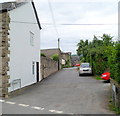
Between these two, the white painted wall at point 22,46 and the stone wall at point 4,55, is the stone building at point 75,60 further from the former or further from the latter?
the stone wall at point 4,55

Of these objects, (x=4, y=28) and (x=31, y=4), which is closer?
(x=4, y=28)

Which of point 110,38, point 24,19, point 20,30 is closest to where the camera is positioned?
point 20,30

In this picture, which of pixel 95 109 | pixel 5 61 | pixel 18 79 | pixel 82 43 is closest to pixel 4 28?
pixel 5 61

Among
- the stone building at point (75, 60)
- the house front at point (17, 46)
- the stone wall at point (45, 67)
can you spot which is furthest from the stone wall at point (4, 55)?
the stone building at point (75, 60)

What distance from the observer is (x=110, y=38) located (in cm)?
2933

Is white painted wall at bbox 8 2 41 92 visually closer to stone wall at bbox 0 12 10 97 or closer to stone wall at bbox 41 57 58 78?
stone wall at bbox 0 12 10 97

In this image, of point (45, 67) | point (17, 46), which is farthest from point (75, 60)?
point (17, 46)

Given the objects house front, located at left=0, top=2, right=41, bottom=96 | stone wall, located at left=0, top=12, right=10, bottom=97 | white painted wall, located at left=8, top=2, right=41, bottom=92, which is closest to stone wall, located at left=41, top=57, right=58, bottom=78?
house front, located at left=0, top=2, right=41, bottom=96

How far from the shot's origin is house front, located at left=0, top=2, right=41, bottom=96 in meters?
11.4

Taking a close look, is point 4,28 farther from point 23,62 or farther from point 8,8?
point 23,62

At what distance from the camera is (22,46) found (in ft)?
46.4

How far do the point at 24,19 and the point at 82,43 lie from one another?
3965cm

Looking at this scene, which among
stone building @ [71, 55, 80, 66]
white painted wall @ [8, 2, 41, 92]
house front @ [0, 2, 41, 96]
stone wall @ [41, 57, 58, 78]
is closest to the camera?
house front @ [0, 2, 41, 96]

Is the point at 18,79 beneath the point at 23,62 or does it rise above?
beneath
